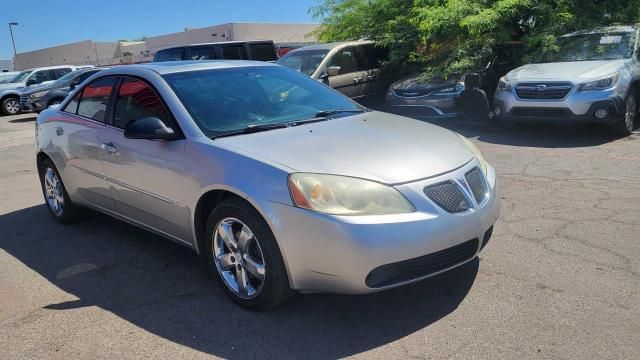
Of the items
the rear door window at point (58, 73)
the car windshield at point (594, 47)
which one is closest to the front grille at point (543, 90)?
the car windshield at point (594, 47)

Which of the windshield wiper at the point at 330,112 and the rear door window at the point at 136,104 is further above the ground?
the rear door window at the point at 136,104

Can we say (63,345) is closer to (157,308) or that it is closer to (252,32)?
(157,308)

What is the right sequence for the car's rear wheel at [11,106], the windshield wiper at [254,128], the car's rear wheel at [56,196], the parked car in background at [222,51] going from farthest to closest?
1. the car's rear wheel at [11,106]
2. the parked car in background at [222,51]
3. the car's rear wheel at [56,196]
4. the windshield wiper at [254,128]

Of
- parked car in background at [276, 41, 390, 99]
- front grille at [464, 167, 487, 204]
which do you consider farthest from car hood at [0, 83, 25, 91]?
front grille at [464, 167, 487, 204]

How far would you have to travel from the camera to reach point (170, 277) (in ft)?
13.6

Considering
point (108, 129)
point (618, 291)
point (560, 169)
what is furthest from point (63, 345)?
point (560, 169)

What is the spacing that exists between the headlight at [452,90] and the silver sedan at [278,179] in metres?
5.63

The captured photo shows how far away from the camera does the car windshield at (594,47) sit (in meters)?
8.92

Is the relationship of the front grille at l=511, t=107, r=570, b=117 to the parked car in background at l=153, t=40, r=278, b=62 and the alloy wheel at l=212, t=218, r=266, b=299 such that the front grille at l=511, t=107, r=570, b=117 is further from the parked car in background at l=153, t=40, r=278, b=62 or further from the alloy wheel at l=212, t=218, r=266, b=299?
the parked car in background at l=153, t=40, r=278, b=62

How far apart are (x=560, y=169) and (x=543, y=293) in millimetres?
3672

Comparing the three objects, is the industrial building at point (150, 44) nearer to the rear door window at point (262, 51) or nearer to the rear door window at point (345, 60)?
the rear door window at point (262, 51)

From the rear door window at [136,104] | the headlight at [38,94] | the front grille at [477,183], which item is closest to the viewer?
the front grille at [477,183]

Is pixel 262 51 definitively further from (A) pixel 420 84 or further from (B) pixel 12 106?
(B) pixel 12 106

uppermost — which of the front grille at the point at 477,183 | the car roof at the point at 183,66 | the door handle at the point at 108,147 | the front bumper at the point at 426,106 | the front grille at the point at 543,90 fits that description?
the car roof at the point at 183,66
